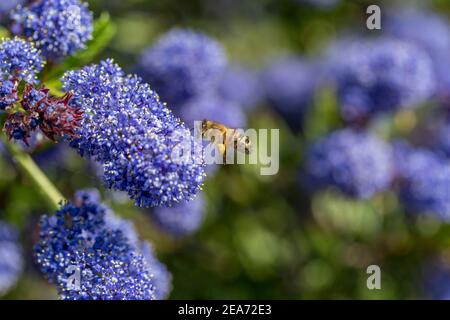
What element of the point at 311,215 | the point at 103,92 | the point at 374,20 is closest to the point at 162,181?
the point at 103,92

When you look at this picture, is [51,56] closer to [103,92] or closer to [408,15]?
[103,92]

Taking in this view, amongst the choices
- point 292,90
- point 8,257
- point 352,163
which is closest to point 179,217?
point 8,257

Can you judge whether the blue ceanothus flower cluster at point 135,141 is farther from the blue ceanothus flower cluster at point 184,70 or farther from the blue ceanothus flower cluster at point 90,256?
the blue ceanothus flower cluster at point 184,70

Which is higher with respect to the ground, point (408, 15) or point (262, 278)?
point (408, 15)

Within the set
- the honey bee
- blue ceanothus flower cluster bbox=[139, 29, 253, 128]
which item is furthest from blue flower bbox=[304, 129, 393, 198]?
the honey bee

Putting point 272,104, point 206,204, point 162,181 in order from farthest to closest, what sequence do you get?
point 272,104, point 206,204, point 162,181

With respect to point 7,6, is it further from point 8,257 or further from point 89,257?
point 89,257
